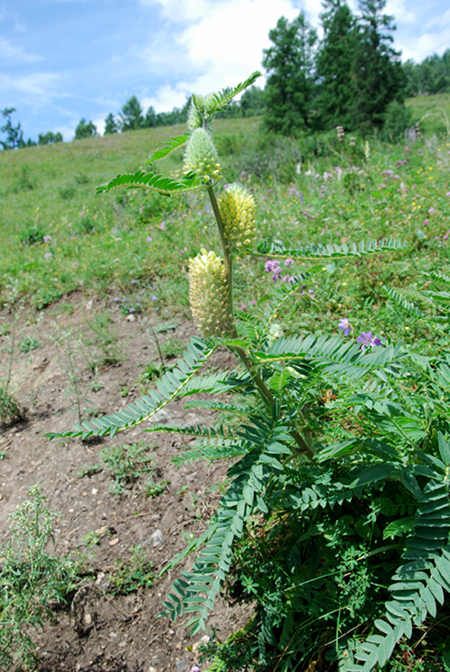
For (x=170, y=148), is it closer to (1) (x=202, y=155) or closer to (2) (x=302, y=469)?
(1) (x=202, y=155)

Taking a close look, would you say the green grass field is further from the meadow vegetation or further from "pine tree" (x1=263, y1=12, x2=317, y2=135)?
"pine tree" (x1=263, y1=12, x2=317, y2=135)

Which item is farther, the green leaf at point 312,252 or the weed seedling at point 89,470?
the weed seedling at point 89,470

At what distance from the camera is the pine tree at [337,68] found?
22.9 m

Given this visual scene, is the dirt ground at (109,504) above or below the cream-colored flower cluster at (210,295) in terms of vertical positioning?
below

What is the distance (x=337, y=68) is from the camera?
995 inches

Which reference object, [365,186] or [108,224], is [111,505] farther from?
[108,224]

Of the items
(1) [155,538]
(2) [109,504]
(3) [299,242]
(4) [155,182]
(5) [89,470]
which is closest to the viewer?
(4) [155,182]

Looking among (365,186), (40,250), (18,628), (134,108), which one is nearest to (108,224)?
(40,250)

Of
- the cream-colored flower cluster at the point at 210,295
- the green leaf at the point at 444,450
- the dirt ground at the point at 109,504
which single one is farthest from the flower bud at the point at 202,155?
the dirt ground at the point at 109,504

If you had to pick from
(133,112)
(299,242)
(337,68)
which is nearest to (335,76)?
(337,68)

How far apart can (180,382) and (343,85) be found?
28.6m

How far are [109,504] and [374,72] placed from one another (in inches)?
1018

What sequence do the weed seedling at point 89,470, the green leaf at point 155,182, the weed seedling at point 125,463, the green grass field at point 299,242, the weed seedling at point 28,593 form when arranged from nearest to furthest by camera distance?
the green leaf at point 155,182
the weed seedling at point 28,593
the weed seedling at point 125,463
the weed seedling at point 89,470
the green grass field at point 299,242

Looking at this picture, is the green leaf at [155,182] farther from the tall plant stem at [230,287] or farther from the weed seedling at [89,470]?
the weed seedling at [89,470]
